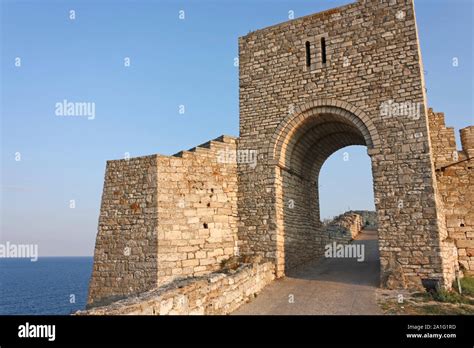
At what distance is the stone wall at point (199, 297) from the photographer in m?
5.27

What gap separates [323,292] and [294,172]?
16.4ft

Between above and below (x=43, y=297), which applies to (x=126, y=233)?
above

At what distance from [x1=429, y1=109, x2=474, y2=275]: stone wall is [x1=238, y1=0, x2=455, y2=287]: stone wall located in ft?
3.53

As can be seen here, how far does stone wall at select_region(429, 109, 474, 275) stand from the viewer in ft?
37.8

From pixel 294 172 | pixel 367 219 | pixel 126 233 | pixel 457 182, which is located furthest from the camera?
pixel 367 219

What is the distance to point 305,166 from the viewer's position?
14.5 m

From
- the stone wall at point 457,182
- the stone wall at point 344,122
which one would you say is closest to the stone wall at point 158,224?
the stone wall at point 344,122

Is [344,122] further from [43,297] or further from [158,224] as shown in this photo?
[43,297]

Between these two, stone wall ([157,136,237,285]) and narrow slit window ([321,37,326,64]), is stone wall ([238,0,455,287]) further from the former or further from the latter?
stone wall ([157,136,237,285])

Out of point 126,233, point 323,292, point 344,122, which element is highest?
point 344,122

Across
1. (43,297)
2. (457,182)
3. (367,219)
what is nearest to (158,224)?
(457,182)

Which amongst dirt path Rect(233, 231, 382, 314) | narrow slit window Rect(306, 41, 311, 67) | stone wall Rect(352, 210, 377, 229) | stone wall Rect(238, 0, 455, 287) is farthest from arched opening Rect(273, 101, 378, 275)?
stone wall Rect(352, 210, 377, 229)

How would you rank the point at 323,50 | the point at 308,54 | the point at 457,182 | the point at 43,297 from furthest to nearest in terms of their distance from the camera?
the point at 43,297
the point at 308,54
the point at 323,50
the point at 457,182
